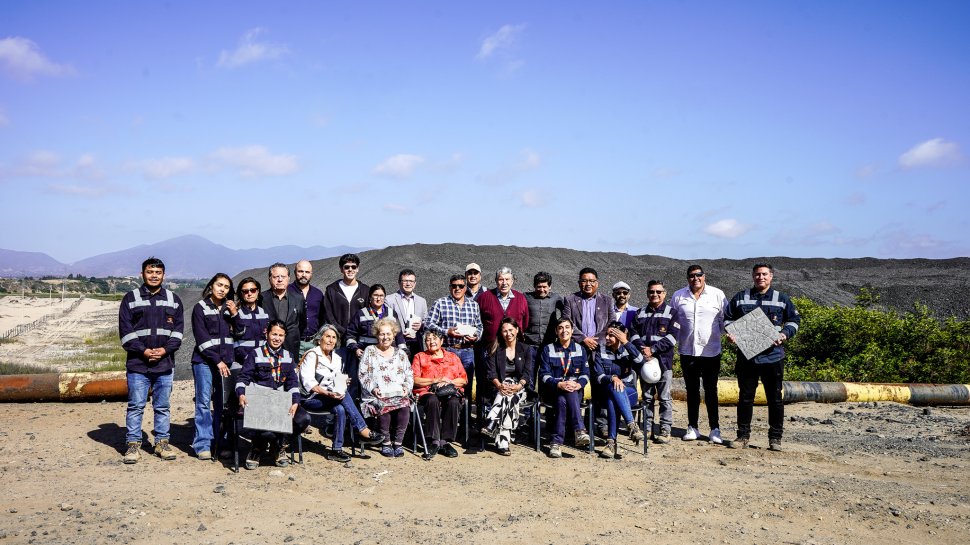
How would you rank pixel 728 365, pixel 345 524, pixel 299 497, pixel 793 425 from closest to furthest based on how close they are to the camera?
pixel 345 524, pixel 299 497, pixel 793 425, pixel 728 365

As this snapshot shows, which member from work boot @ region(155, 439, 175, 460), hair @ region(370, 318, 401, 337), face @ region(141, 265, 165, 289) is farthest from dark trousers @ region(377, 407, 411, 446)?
face @ region(141, 265, 165, 289)

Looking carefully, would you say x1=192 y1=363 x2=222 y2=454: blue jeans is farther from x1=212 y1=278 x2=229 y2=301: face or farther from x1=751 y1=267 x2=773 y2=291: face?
x1=751 y1=267 x2=773 y2=291: face

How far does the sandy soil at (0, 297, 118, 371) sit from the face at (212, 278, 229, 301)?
15.9m

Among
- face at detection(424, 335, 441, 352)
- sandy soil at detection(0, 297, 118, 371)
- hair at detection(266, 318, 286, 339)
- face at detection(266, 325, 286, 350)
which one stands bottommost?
sandy soil at detection(0, 297, 118, 371)

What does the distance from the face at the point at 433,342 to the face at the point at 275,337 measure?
144cm

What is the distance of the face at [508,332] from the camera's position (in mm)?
7582

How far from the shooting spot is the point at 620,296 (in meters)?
8.14

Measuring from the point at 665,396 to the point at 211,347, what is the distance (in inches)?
186

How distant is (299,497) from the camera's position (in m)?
6.02

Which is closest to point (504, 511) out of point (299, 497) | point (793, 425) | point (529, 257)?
point (299, 497)

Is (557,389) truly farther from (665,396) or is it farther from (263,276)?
(263,276)

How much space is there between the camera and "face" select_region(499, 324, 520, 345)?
7582 mm

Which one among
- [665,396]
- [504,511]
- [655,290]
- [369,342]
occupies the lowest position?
[504,511]

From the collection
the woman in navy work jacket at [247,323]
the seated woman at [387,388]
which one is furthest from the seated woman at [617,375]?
the woman in navy work jacket at [247,323]
